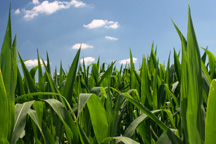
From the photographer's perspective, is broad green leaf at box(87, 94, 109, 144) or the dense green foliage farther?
broad green leaf at box(87, 94, 109, 144)

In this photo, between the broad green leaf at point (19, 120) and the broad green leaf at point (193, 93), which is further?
the broad green leaf at point (19, 120)

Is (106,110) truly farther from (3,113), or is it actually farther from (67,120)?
(3,113)

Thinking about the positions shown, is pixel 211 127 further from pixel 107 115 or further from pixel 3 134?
pixel 3 134

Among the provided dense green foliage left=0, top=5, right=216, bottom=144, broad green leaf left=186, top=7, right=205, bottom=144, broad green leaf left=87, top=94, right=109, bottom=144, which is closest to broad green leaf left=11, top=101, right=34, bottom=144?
dense green foliage left=0, top=5, right=216, bottom=144

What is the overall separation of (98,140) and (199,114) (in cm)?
33

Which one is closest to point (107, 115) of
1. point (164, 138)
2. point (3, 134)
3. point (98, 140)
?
point (98, 140)

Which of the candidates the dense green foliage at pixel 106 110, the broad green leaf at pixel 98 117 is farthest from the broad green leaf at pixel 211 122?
the broad green leaf at pixel 98 117

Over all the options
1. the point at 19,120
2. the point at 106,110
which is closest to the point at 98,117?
the point at 106,110

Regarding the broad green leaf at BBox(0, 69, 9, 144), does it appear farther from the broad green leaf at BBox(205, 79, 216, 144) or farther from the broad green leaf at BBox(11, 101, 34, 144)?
the broad green leaf at BBox(205, 79, 216, 144)

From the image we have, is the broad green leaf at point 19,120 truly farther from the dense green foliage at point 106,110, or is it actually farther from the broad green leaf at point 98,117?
the broad green leaf at point 98,117

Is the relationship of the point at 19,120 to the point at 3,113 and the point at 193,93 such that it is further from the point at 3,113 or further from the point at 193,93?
the point at 193,93

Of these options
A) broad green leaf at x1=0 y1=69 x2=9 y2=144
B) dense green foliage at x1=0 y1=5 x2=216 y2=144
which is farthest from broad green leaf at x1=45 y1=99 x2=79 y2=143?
broad green leaf at x1=0 y1=69 x2=9 y2=144

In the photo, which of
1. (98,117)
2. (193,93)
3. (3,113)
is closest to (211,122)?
(193,93)

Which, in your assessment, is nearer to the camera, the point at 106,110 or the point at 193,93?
the point at 193,93
